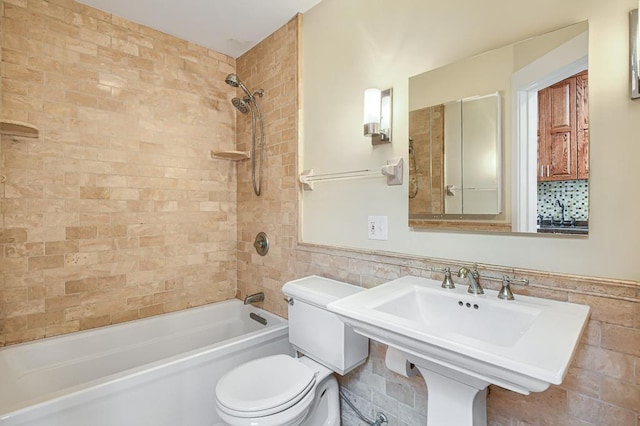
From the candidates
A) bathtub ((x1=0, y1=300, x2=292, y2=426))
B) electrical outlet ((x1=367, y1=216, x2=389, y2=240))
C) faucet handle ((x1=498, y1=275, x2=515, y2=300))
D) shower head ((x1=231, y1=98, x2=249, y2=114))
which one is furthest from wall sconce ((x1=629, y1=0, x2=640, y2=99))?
shower head ((x1=231, y1=98, x2=249, y2=114))

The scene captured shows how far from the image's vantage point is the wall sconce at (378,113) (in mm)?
1625

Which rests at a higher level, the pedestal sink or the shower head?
the shower head

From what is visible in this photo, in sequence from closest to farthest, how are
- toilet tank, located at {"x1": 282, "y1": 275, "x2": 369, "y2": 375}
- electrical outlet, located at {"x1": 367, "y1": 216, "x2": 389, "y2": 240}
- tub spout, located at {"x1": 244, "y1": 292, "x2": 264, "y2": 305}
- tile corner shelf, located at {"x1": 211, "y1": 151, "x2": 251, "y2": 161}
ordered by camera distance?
1. toilet tank, located at {"x1": 282, "y1": 275, "x2": 369, "y2": 375}
2. electrical outlet, located at {"x1": 367, "y1": 216, "x2": 389, "y2": 240}
3. tub spout, located at {"x1": 244, "y1": 292, "x2": 264, "y2": 305}
4. tile corner shelf, located at {"x1": 211, "y1": 151, "x2": 251, "y2": 161}

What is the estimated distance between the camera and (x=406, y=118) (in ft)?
5.17

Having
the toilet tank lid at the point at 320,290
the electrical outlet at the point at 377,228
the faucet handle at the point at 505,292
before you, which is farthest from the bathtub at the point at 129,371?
the faucet handle at the point at 505,292

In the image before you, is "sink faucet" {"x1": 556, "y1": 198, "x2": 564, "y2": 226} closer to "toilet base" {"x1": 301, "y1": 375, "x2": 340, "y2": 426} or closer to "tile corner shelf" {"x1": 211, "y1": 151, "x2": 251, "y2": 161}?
"toilet base" {"x1": 301, "y1": 375, "x2": 340, "y2": 426}

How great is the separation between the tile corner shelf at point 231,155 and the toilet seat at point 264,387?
1.62 metres

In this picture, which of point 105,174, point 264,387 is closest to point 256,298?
point 264,387

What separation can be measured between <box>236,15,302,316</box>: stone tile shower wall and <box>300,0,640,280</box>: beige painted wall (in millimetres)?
133

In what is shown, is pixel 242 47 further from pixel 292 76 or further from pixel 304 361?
pixel 304 361

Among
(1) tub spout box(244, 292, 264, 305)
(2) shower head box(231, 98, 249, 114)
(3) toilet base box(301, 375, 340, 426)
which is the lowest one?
(3) toilet base box(301, 375, 340, 426)

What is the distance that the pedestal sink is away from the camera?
0.75 meters

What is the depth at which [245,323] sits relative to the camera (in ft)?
8.50

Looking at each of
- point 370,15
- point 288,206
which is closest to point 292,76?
point 370,15
